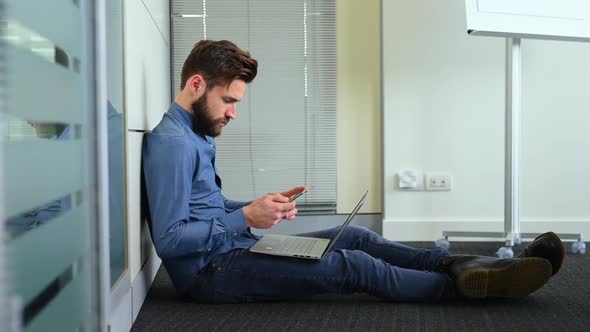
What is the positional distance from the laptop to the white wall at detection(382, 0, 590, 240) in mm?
1447

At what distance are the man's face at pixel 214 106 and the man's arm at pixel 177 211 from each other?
19 cm

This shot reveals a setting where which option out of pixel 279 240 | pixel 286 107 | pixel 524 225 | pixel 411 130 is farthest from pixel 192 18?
pixel 524 225

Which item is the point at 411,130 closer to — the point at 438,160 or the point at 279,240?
the point at 438,160

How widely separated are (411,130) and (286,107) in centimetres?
69

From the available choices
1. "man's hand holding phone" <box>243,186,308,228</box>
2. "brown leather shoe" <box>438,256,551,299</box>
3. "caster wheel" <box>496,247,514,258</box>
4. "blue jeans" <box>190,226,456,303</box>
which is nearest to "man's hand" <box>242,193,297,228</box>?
"man's hand holding phone" <box>243,186,308,228</box>

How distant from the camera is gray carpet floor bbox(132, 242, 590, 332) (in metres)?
1.95

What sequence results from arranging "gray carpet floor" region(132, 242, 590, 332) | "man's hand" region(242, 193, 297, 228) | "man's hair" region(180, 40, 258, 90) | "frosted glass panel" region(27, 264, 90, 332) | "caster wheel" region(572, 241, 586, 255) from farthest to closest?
"caster wheel" region(572, 241, 586, 255)
"man's hair" region(180, 40, 258, 90)
"man's hand" region(242, 193, 297, 228)
"gray carpet floor" region(132, 242, 590, 332)
"frosted glass panel" region(27, 264, 90, 332)

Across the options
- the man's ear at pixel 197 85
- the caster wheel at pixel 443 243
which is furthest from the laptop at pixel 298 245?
the caster wheel at pixel 443 243

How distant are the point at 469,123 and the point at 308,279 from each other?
75.7 inches

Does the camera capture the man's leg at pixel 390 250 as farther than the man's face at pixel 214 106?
Yes

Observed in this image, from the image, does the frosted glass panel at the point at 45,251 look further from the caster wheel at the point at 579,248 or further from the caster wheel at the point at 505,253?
the caster wheel at the point at 579,248

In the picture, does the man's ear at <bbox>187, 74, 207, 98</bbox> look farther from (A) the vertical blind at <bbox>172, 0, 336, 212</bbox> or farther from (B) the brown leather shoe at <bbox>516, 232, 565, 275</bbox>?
(A) the vertical blind at <bbox>172, 0, 336, 212</bbox>

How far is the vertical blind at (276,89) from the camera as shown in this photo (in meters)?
3.76

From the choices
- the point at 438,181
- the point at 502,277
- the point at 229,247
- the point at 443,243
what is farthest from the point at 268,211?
the point at 438,181
